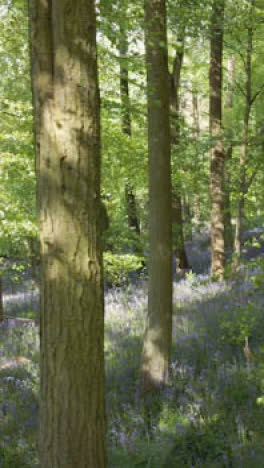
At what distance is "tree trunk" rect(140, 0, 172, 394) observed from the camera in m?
→ 6.44

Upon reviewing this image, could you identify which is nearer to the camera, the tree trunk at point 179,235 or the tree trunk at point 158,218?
the tree trunk at point 158,218

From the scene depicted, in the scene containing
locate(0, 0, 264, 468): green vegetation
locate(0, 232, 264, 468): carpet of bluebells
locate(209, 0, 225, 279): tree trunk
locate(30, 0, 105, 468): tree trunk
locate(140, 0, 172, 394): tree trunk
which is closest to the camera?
locate(30, 0, 105, 468): tree trunk

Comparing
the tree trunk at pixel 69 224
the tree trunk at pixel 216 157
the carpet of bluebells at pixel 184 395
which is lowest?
the carpet of bluebells at pixel 184 395

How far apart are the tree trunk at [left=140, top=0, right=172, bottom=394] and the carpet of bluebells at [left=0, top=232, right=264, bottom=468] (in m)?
0.31

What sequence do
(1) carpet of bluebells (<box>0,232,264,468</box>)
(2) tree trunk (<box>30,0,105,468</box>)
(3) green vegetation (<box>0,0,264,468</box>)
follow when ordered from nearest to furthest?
(2) tree trunk (<box>30,0,105,468</box>) → (1) carpet of bluebells (<box>0,232,264,468</box>) → (3) green vegetation (<box>0,0,264,468</box>)

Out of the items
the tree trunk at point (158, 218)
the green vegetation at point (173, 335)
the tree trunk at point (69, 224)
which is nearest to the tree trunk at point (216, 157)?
the green vegetation at point (173, 335)

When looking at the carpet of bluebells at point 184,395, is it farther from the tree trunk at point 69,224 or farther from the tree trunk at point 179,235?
the tree trunk at point 179,235

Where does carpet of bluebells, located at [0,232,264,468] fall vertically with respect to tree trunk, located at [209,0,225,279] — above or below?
below

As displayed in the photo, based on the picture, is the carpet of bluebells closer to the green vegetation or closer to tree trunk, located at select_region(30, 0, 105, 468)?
the green vegetation

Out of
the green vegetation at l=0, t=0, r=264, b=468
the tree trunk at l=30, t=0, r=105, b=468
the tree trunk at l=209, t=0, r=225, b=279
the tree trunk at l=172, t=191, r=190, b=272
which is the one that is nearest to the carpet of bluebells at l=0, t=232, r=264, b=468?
the green vegetation at l=0, t=0, r=264, b=468

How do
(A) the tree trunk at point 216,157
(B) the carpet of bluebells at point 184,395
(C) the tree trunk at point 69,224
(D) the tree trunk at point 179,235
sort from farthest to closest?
(D) the tree trunk at point 179,235 → (A) the tree trunk at point 216,157 → (B) the carpet of bluebells at point 184,395 → (C) the tree trunk at point 69,224

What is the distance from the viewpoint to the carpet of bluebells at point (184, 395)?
481 centimetres

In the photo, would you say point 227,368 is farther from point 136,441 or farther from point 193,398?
point 136,441

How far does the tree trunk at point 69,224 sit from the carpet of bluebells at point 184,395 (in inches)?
54.0
